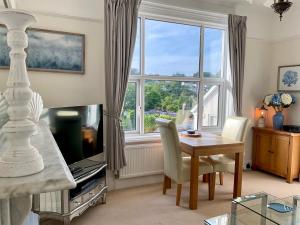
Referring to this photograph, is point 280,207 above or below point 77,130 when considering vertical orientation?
below

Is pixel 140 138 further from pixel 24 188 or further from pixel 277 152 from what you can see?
pixel 24 188

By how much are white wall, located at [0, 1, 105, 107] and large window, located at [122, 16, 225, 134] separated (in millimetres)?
563

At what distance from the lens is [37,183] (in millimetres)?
557

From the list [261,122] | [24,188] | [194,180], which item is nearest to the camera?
[24,188]

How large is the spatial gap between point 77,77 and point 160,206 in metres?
1.91

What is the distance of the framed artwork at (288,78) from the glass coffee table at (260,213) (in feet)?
8.09

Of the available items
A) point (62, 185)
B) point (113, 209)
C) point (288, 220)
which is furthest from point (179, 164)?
point (62, 185)

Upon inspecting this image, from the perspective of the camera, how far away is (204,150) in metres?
2.83

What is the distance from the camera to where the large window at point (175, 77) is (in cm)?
362

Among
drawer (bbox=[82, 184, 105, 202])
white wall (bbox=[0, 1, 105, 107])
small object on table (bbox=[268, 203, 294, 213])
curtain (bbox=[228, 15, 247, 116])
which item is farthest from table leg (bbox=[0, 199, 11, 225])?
curtain (bbox=[228, 15, 247, 116])

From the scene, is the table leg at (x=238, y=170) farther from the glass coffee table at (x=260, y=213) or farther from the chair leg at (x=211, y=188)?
the glass coffee table at (x=260, y=213)

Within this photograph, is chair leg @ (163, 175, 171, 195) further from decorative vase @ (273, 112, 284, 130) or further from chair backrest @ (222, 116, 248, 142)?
decorative vase @ (273, 112, 284, 130)

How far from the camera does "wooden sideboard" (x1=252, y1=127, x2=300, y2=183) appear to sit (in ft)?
12.2

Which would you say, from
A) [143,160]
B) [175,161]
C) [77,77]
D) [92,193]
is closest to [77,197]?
[92,193]
